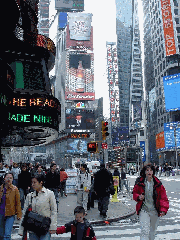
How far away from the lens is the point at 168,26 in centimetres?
8069

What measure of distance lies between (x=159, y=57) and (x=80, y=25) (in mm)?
28512

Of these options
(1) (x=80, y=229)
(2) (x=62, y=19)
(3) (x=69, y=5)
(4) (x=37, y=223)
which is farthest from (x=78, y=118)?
(1) (x=80, y=229)

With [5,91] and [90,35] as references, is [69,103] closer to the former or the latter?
[90,35]

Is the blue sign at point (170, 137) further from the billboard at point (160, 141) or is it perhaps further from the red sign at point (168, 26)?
the red sign at point (168, 26)

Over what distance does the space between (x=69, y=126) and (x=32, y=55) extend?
71.1 meters

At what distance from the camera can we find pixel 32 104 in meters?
22.9

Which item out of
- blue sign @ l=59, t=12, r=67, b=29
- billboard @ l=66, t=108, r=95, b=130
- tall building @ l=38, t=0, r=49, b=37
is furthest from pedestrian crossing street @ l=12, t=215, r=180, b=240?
tall building @ l=38, t=0, r=49, b=37

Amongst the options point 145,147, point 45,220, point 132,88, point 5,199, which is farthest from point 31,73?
point 132,88

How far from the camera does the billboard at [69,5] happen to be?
12138 cm

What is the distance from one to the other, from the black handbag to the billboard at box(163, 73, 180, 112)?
238ft

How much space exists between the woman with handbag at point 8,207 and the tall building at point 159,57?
7480 centimetres

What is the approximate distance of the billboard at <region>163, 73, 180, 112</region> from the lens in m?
74.6

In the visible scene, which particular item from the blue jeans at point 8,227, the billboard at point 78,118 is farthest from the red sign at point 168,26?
the blue jeans at point 8,227

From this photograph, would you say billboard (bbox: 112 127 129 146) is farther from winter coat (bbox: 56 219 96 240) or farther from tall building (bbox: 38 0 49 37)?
winter coat (bbox: 56 219 96 240)
